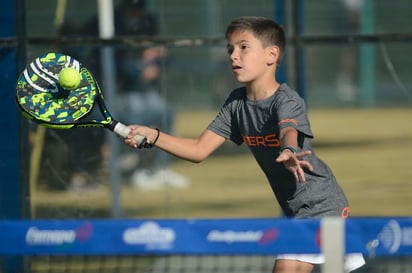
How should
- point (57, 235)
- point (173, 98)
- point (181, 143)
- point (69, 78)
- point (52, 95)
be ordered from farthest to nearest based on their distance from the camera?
point (173, 98), point (181, 143), point (52, 95), point (69, 78), point (57, 235)

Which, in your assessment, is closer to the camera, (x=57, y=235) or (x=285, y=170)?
(x=57, y=235)

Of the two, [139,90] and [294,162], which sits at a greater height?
[294,162]

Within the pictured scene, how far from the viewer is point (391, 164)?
9.15m

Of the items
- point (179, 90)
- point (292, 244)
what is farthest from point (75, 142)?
point (292, 244)

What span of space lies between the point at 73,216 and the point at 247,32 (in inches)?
107

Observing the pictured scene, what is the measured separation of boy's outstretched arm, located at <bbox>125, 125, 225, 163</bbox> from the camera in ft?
16.9

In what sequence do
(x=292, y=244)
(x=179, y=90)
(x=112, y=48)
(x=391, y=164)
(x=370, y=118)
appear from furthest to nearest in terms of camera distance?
1. (x=370, y=118)
2. (x=391, y=164)
3. (x=179, y=90)
4. (x=112, y=48)
5. (x=292, y=244)

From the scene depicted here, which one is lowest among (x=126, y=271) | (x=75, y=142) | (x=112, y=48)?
(x=126, y=271)

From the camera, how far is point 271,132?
5215 millimetres

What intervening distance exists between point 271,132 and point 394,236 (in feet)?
4.56

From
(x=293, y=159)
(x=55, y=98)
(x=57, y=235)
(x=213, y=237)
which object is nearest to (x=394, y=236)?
(x=213, y=237)

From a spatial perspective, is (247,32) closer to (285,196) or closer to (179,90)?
(285,196)

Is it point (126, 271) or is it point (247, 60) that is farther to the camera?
point (126, 271)

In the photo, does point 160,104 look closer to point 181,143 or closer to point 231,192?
point 231,192
